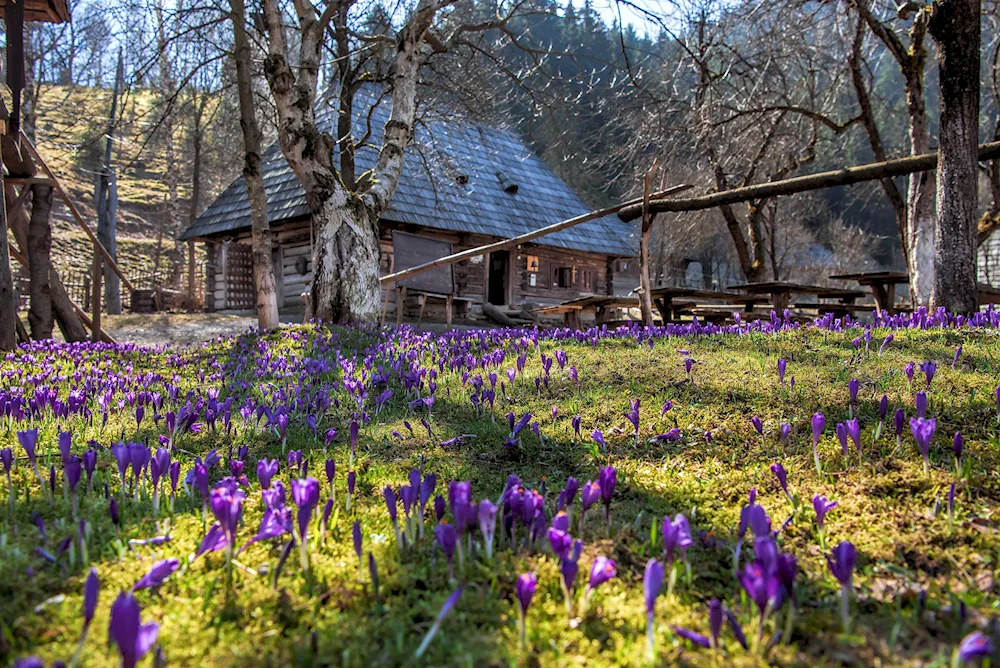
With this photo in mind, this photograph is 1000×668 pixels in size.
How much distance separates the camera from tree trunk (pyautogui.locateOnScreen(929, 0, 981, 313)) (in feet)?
19.5

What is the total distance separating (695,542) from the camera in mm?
2172

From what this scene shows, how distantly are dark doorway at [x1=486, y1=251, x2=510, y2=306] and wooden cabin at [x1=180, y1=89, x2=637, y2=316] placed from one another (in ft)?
0.21

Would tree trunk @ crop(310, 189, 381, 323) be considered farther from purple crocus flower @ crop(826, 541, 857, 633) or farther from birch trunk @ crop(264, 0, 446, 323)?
purple crocus flower @ crop(826, 541, 857, 633)

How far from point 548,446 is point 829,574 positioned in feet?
5.09

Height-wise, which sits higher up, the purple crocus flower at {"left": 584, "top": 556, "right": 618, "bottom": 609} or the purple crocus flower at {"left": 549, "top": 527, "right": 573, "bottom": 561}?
the purple crocus flower at {"left": 549, "top": 527, "right": 573, "bottom": 561}

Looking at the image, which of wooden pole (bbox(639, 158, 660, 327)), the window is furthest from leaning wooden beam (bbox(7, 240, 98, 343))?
the window

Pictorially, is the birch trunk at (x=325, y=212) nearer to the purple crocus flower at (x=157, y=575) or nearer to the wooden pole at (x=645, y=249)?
the wooden pole at (x=645, y=249)

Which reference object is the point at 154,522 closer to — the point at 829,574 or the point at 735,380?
the point at 829,574

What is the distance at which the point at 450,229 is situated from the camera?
22.1 metres

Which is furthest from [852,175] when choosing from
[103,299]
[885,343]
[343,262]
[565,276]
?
[103,299]

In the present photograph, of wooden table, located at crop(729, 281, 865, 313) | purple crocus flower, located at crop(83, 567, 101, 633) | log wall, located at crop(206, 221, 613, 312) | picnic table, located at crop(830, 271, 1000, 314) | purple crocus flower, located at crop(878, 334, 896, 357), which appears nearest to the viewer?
purple crocus flower, located at crop(83, 567, 101, 633)

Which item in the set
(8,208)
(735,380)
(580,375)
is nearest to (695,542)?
(735,380)

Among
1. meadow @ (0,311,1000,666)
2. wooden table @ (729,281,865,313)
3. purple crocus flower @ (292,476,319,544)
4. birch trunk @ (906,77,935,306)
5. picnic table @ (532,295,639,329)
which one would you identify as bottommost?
meadow @ (0,311,1000,666)

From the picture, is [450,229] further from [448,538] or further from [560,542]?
[560,542]
